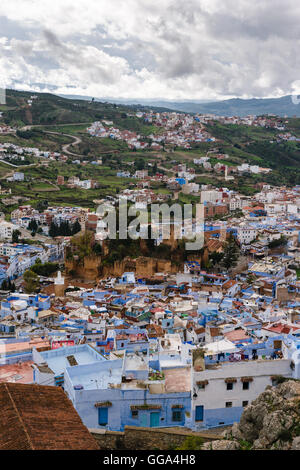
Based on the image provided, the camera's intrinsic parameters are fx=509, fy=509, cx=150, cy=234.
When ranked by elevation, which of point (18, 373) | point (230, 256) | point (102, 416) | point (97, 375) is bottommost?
point (230, 256)

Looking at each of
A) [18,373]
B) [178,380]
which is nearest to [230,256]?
[18,373]

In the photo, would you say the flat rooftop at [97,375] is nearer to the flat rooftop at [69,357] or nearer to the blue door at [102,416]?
the blue door at [102,416]

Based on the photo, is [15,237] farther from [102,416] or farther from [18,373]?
[102,416]

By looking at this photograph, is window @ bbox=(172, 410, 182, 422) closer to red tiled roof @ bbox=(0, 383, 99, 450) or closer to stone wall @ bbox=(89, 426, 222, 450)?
stone wall @ bbox=(89, 426, 222, 450)

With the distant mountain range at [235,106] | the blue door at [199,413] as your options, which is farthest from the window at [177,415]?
the distant mountain range at [235,106]

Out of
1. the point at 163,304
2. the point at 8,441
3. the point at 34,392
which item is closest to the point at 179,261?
the point at 163,304

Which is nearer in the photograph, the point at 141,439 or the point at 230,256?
the point at 141,439

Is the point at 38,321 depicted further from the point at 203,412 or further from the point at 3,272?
the point at 3,272

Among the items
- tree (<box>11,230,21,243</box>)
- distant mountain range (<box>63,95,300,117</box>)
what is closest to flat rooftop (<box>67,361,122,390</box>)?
→ tree (<box>11,230,21,243</box>)
